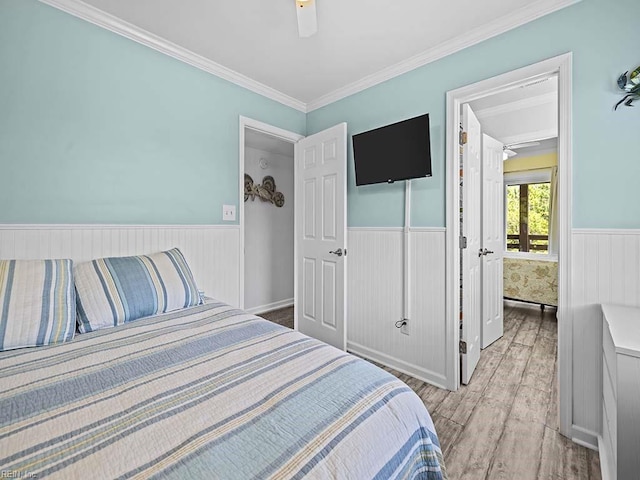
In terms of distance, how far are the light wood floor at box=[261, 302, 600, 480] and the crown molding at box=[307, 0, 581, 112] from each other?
8.09 ft

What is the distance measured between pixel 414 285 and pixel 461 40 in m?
1.82

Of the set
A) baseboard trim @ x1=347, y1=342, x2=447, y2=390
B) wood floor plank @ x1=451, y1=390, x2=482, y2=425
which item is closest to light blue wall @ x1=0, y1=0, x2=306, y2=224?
baseboard trim @ x1=347, y1=342, x2=447, y2=390

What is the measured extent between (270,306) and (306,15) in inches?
146

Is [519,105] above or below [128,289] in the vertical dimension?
above

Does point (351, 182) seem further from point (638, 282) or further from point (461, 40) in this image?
point (638, 282)

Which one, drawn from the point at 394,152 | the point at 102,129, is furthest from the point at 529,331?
the point at 102,129

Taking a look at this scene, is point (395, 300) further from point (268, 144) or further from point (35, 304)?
point (268, 144)

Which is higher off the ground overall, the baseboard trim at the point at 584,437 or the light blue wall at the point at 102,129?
the light blue wall at the point at 102,129

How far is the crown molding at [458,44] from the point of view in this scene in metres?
1.73

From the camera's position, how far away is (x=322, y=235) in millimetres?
2816

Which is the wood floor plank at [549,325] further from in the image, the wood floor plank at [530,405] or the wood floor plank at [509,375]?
the wood floor plank at [530,405]

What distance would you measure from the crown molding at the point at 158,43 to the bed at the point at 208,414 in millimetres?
1940

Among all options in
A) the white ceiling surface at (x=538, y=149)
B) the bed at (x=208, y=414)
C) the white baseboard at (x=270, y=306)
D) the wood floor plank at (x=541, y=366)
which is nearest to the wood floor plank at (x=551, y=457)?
the wood floor plank at (x=541, y=366)

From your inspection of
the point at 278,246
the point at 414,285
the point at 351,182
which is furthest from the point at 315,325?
the point at 278,246
